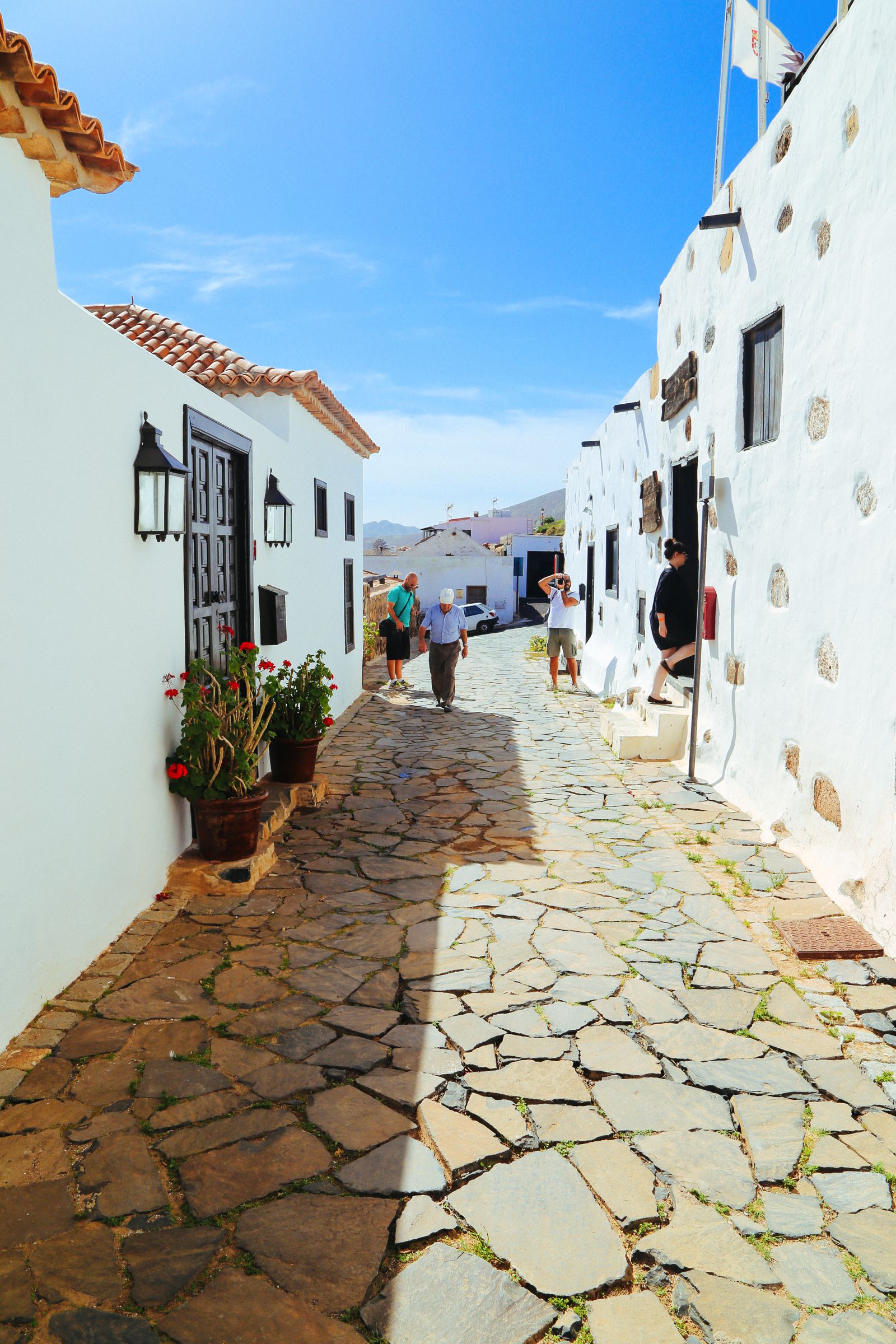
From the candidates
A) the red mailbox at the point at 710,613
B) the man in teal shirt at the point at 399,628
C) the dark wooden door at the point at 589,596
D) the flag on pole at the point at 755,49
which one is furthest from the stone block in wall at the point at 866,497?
the dark wooden door at the point at 589,596

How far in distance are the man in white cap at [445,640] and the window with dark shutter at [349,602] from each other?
128cm

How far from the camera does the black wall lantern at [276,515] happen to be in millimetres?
7516

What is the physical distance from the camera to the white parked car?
32969 millimetres

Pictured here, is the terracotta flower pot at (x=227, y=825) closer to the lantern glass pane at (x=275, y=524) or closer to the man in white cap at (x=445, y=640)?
the lantern glass pane at (x=275, y=524)

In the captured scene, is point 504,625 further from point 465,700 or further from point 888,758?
point 888,758

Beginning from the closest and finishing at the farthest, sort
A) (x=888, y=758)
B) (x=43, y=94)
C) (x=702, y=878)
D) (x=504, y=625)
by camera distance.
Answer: (x=43, y=94) < (x=888, y=758) < (x=702, y=878) < (x=504, y=625)

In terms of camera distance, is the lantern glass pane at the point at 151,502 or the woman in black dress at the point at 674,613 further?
the woman in black dress at the point at 674,613

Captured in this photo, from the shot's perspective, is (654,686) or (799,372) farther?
(654,686)

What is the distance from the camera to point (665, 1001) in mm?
3861

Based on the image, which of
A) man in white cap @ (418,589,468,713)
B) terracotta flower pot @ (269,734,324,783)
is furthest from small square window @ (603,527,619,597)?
terracotta flower pot @ (269,734,324,783)

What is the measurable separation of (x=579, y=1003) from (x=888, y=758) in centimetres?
185

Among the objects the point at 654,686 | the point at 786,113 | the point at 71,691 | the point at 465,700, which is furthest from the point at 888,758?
the point at 465,700

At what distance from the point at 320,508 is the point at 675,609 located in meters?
4.29

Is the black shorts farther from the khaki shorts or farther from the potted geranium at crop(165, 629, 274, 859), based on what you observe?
the potted geranium at crop(165, 629, 274, 859)
